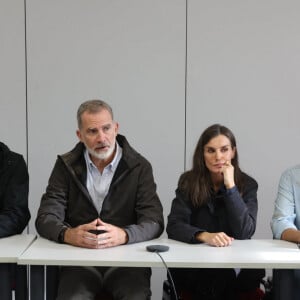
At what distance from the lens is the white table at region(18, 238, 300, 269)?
2027mm

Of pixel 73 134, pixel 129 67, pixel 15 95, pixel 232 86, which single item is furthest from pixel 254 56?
pixel 15 95

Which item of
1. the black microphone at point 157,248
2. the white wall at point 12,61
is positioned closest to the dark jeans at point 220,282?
the black microphone at point 157,248

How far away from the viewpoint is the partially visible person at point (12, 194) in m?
2.49

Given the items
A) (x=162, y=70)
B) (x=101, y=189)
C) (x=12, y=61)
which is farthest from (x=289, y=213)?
(x=12, y=61)

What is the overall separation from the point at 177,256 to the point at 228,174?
623 mm

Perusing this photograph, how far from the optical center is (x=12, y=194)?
2.59 metres

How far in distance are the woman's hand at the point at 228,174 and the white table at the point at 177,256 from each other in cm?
30

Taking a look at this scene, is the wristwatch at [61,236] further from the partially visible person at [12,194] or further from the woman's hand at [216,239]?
the woman's hand at [216,239]

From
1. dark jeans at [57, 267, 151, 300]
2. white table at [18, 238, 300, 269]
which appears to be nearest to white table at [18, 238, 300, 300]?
white table at [18, 238, 300, 269]

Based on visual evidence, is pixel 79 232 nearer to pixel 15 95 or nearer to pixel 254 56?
pixel 15 95

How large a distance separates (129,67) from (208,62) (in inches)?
23.2

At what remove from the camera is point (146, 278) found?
2.36m

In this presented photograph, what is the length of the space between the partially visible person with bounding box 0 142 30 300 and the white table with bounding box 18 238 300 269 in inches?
7.4

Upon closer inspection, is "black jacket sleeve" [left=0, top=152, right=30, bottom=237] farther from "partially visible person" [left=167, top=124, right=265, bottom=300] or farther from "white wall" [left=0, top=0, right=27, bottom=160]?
"white wall" [left=0, top=0, right=27, bottom=160]
